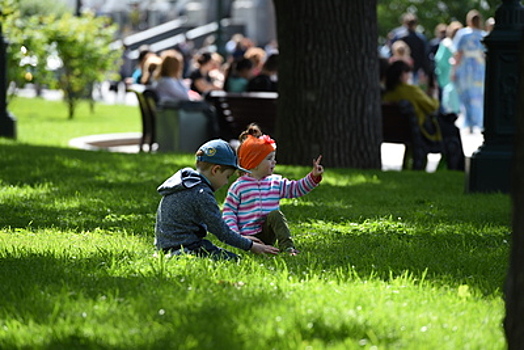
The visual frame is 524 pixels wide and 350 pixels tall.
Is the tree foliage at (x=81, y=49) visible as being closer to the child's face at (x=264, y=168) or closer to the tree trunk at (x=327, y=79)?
the tree trunk at (x=327, y=79)

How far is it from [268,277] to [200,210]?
2.42 feet

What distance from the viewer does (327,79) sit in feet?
39.2

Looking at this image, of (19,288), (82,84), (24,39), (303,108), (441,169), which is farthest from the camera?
(82,84)

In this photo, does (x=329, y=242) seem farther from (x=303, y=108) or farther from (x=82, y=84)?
(x=82, y=84)

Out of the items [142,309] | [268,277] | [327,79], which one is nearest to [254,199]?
[268,277]

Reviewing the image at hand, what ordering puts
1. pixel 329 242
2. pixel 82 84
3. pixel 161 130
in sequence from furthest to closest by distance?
pixel 82 84
pixel 161 130
pixel 329 242

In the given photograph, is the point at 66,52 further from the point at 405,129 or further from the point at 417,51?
the point at 405,129

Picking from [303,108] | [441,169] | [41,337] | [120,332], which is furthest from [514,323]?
[441,169]

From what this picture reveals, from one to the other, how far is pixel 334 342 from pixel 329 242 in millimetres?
2734

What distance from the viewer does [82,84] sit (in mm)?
23938

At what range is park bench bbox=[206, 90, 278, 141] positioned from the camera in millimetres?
14719

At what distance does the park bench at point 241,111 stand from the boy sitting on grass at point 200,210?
321 inches

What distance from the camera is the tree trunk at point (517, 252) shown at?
413 centimetres

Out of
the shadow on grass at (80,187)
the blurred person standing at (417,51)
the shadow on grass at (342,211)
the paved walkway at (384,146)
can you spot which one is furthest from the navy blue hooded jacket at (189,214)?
the blurred person standing at (417,51)
